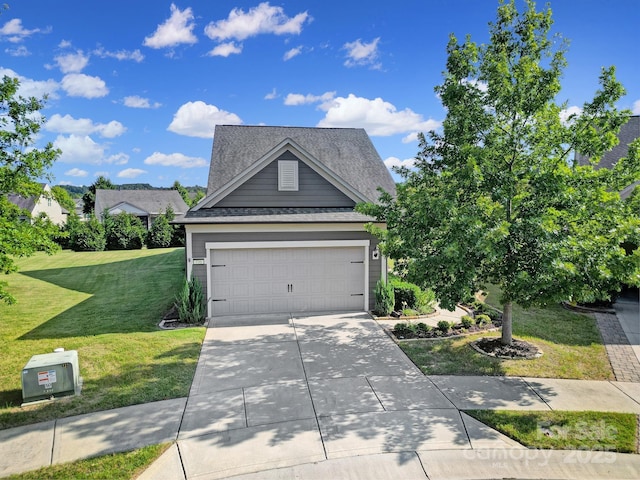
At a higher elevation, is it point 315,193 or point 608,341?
point 315,193

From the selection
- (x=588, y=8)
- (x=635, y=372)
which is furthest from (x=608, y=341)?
(x=588, y=8)

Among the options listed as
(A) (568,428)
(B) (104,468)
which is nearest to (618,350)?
(A) (568,428)

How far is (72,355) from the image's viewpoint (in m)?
6.57

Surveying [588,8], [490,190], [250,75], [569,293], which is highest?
Result: [250,75]

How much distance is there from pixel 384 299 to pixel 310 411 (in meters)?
6.03

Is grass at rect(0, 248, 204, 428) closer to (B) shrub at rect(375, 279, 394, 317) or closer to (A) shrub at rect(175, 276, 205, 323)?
(A) shrub at rect(175, 276, 205, 323)

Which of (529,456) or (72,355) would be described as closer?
(529,456)

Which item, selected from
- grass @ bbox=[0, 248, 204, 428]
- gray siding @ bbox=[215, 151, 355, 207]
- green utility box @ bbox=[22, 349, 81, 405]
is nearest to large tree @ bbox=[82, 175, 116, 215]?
grass @ bbox=[0, 248, 204, 428]

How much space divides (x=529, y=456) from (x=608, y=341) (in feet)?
20.9

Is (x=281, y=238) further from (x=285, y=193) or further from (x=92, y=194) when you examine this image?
(x=92, y=194)

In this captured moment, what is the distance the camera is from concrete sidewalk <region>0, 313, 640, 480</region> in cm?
466

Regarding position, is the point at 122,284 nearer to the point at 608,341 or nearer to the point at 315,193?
the point at 315,193

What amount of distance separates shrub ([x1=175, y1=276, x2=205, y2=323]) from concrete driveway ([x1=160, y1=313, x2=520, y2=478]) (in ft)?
5.65

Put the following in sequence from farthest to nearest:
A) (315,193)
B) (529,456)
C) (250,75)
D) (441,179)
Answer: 1. (250,75)
2. (315,193)
3. (441,179)
4. (529,456)
